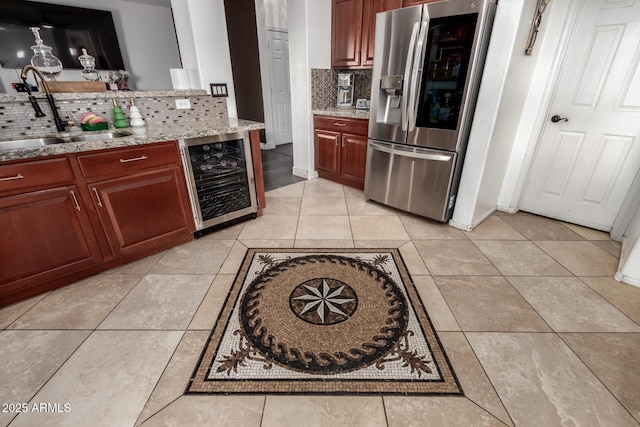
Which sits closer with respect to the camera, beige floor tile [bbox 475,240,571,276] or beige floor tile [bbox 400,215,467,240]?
beige floor tile [bbox 475,240,571,276]

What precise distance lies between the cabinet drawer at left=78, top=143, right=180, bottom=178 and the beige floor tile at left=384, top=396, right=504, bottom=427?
6.50 feet

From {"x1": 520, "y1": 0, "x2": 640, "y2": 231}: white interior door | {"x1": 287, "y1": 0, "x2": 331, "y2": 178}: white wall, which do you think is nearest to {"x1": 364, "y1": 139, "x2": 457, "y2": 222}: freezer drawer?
{"x1": 520, "y1": 0, "x2": 640, "y2": 231}: white interior door

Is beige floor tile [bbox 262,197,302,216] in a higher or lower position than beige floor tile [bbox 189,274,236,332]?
higher

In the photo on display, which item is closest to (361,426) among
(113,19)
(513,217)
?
(513,217)

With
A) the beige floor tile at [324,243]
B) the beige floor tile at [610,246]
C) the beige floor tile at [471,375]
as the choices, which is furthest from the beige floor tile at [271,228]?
the beige floor tile at [610,246]

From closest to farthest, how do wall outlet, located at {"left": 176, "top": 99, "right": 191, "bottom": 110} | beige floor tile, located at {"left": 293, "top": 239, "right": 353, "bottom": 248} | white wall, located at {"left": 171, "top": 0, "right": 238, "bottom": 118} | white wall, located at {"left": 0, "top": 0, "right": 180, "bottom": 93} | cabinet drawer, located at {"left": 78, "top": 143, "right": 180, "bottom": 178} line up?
cabinet drawer, located at {"left": 78, "top": 143, "right": 180, "bottom": 178} → beige floor tile, located at {"left": 293, "top": 239, "right": 353, "bottom": 248} → wall outlet, located at {"left": 176, "top": 99, "right": 191, "bottom": 110} → white wall, located at {"left": 171, "top": 0, "right": 238, "bottom": 118} → white wall, located at {"left": 0, "top": 0, "right": 180, "bottom": 93}

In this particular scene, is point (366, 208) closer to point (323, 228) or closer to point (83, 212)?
point (323, 228)

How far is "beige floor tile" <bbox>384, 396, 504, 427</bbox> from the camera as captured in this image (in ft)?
3.53

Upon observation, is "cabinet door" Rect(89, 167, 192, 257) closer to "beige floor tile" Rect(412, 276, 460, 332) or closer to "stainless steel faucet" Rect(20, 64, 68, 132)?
"stainless steel faucet" Rect(20, 64, 68, 132)

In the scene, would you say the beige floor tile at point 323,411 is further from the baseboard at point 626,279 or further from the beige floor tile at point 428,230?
the baseboard at point 626,279

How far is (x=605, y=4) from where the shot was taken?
6.95ft

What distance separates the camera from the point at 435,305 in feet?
5.49

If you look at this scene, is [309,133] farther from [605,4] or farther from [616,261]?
[616,261]

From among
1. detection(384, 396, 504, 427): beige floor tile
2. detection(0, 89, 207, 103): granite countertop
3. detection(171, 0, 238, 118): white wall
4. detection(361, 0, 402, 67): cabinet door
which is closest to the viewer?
detection(384, 396, 504, 427): beige floor tile
